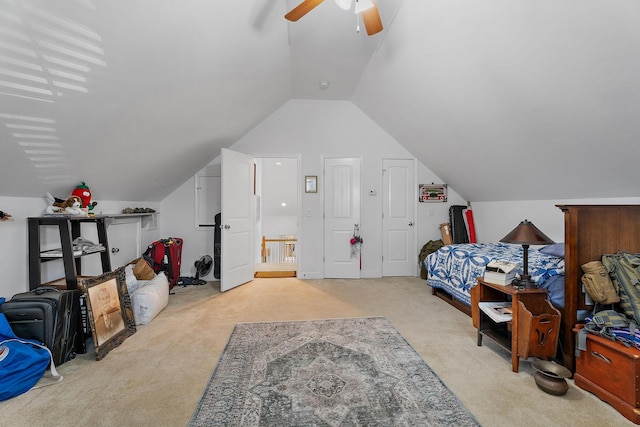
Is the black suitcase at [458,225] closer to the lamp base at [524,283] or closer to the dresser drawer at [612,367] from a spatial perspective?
the lamp base at [524,283]

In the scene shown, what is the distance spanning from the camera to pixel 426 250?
4.59 meters

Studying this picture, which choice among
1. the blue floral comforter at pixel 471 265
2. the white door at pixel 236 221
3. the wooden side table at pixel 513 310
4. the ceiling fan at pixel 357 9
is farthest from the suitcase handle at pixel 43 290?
the blue floral comforter at pixel 471 265

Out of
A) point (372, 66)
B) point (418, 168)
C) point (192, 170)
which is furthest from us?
point (418, 168)

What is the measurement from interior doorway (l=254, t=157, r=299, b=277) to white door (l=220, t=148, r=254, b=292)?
9.01 ft

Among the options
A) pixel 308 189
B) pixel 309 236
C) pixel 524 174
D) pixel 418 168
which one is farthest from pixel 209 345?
pixel 418 168

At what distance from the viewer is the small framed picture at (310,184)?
460 cm

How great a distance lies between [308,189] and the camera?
461 cm

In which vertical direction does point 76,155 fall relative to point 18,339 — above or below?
above

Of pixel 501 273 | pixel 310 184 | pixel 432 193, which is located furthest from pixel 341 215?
pixel 501 273

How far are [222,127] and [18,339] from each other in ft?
9.24

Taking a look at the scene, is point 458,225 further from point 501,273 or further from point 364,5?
point 364,5

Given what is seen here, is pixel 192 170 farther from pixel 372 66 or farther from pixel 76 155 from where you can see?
pixel 372 66

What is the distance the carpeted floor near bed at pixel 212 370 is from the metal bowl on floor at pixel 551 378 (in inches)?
1.9

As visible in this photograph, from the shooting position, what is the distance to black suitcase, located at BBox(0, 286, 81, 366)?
1.93 m
